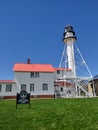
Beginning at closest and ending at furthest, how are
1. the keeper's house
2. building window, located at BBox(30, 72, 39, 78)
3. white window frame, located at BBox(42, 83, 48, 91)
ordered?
1. the keeper's house
2. building window, located at BBox(30, 72, 39, 78)
3. white window frame, located at BBox(42, 83, 48, 91)

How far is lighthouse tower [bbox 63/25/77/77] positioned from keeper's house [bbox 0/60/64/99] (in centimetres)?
859

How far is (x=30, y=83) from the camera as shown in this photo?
108ft

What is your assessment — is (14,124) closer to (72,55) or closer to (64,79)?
(64,79)

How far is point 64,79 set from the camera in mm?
35031

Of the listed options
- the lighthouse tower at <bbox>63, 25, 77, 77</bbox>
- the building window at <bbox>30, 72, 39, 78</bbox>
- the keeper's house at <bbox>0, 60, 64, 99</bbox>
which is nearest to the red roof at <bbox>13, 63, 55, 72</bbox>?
the keeper's house at <bbox>0, 60, 64, 99</bbox>

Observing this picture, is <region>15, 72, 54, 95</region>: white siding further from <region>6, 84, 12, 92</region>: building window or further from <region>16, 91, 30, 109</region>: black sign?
<region>16, 91, 30, 109</region>: black sign

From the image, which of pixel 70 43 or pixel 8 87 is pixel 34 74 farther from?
pixel 70 43

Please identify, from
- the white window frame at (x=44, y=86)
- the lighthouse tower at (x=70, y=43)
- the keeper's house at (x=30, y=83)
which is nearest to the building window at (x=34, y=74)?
the keeper's house at (x=30, y=83)

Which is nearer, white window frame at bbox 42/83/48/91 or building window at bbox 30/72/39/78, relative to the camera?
building window at bbox 30/72/39/78

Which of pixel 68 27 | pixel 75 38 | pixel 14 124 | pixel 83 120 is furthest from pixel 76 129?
pixel 68 27

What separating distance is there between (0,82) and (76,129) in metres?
27.2

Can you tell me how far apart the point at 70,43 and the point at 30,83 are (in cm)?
1726

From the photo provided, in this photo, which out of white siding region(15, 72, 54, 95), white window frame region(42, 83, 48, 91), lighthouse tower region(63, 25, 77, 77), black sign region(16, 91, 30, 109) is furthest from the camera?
lighthouse tower region(63, 25, 77, 77)

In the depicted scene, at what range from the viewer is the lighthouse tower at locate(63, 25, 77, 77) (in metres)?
41.0
